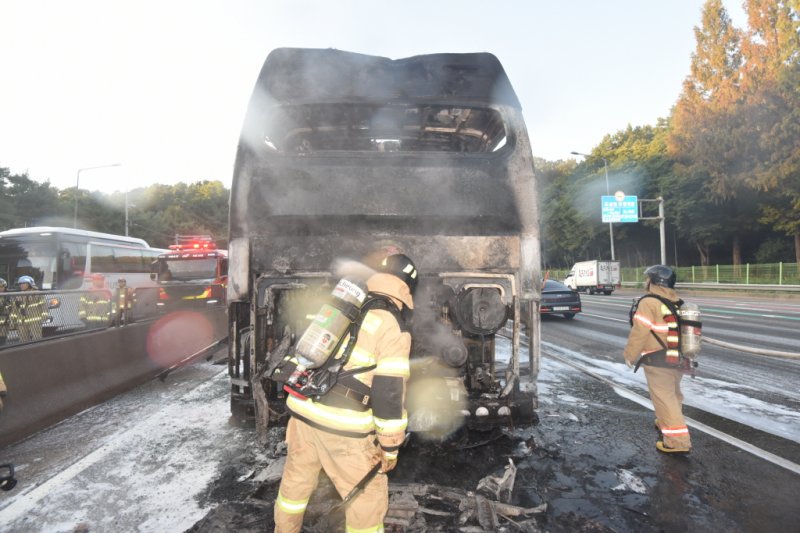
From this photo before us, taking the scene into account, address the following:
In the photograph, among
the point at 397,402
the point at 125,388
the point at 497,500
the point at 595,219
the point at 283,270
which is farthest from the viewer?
the point at 595,219

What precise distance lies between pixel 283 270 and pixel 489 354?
1.96 metres

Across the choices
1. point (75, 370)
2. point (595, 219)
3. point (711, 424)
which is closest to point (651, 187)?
point (595, 219)

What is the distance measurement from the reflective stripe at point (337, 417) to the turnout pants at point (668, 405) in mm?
3011

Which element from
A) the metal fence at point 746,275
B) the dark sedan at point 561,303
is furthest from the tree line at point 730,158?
the dark sedan at point 561,303

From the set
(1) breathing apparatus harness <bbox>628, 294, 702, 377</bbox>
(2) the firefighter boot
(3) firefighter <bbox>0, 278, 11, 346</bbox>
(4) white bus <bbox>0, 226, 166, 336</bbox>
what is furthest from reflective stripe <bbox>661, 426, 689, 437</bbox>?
(4) white bus <bbox>0, 226, 166, 336</bbox>

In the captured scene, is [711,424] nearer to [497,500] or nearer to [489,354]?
[489,354]

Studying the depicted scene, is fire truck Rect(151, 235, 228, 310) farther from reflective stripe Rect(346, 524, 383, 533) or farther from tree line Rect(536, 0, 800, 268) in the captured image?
tree line Rect(536, 0, 800, 268)

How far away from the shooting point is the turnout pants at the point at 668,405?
423cm

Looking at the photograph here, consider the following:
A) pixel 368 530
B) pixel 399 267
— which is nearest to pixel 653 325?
pixel 399 267

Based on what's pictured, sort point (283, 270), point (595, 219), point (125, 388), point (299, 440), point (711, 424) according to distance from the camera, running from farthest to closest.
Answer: point (595, 219) → point (125, 388) → point (711, 424) → point (283, 270) → point (299, 440)

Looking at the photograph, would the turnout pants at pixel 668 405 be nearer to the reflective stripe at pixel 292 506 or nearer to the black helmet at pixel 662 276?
the black helmet at pixel 662 276

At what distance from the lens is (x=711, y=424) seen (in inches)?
199

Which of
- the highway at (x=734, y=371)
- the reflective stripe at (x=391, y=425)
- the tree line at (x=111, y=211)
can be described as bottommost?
the highway at (x=734, y=371)

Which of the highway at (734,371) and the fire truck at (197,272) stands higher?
the fire truck at (197,272)
